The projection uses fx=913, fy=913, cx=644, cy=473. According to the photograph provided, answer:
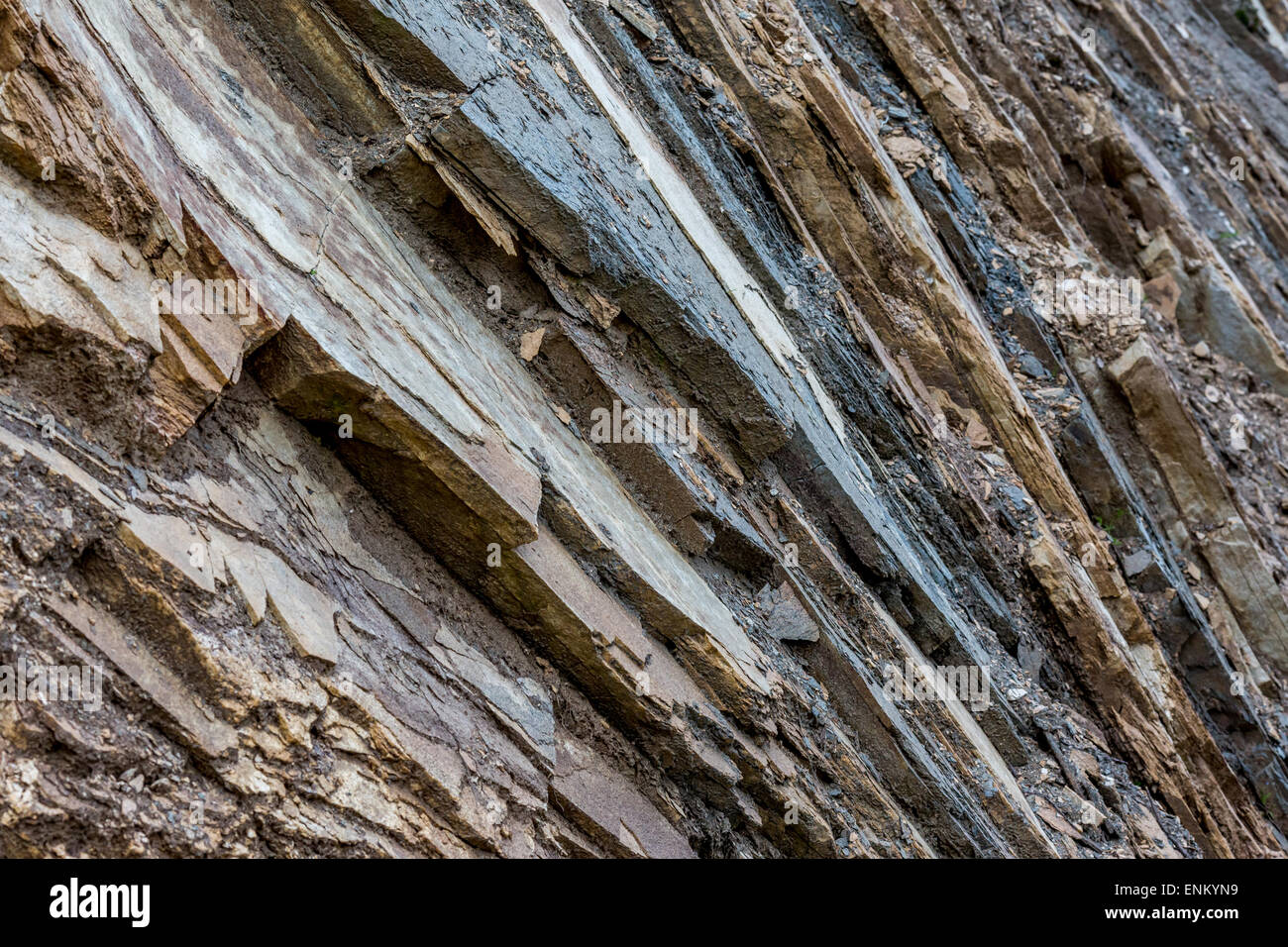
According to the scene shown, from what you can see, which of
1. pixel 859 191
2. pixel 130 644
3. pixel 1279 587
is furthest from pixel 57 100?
pixel 1279 587

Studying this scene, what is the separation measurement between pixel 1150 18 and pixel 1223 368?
10.4m

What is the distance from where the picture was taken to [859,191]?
10969 mm

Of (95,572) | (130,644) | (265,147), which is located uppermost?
(265,147)
